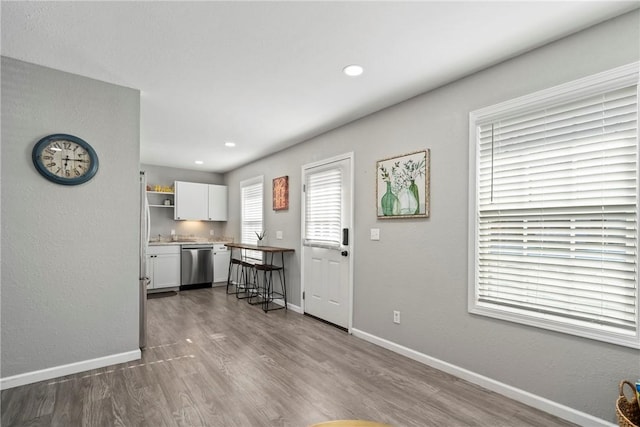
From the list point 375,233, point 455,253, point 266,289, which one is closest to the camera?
point 455,253

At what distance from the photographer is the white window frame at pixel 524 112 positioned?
6.16 ft

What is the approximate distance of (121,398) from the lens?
2297 millimetres

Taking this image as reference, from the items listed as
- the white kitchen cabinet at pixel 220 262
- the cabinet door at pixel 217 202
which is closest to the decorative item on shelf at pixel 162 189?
the cabinet door at pixel 217 202

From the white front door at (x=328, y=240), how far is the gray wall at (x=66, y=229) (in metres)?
2.17

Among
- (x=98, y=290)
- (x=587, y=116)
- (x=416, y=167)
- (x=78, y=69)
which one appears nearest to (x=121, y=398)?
(x=98, y=290)

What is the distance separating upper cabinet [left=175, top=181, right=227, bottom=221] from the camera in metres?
6.58

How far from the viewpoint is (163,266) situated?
5969mm

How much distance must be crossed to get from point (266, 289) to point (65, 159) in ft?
11.1

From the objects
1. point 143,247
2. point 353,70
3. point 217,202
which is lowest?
point 143,247

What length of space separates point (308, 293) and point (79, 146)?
3118mm

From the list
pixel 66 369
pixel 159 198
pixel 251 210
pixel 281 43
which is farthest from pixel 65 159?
pixel 159 198

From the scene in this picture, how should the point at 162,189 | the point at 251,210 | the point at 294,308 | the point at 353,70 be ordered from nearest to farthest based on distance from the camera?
the point at 353,70 < the point at 294,308 < the point at 251,210 < the point at 162,189

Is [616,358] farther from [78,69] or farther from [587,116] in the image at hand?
[78,69]

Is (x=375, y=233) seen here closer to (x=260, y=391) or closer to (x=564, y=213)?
(x=564, y=213)
